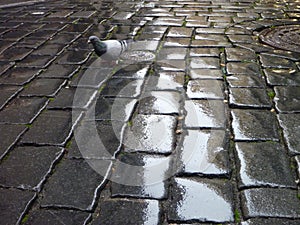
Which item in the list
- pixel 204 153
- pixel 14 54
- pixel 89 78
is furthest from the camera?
pixel 14 54

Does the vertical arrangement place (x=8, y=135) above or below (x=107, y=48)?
below

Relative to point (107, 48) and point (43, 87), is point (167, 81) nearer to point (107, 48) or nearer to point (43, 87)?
point (107, 48)

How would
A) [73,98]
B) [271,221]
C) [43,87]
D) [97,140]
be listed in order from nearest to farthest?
[271,221]
[97,140]
[73,98]
[43,87]

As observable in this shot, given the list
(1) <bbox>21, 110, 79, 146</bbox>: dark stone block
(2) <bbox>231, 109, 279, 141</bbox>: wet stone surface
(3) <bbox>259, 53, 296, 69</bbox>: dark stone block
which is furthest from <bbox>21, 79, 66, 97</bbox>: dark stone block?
(3) <bbox>259, 53, 296, 69</bbox>: dark stone block

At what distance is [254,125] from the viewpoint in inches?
130

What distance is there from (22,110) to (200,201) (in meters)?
2.12

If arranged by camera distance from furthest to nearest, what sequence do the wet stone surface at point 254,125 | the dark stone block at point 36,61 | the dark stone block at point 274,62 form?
the dark stone block at point 36,61
the dark stone block at point 274,62
the wet stone surface at point 254,125

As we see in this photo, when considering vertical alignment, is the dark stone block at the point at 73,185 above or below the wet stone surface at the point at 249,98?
A: above

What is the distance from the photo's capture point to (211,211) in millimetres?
2365

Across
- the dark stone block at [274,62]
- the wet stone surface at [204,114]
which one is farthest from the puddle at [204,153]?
the dark stone block at [274,62]

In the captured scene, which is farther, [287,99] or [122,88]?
[122,88]

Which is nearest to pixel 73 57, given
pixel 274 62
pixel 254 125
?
pixel 274 62

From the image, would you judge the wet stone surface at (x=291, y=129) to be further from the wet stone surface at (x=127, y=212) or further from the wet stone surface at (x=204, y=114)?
the wet stone surface at (x=127, y=212)

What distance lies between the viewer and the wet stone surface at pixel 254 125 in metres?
3.12
